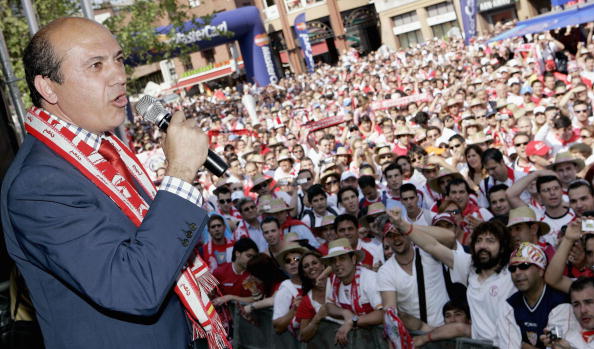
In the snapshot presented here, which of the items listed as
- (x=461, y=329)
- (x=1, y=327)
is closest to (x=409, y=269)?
(x=461, y=329)

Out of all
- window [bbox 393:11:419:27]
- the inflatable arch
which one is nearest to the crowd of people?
the inflatable arch

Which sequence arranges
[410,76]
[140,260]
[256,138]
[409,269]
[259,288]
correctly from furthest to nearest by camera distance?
1. [410,76]
2. [256,138]
3. [259,288]
4. [409,269]
5. [140,260]

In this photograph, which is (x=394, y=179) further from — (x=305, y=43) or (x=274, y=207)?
(x=305, y=43)

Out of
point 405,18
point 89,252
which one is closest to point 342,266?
point 89,252

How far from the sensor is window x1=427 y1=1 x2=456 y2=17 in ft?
155

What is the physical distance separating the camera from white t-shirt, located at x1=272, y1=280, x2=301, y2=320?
2412 mm

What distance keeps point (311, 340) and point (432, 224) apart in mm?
1480

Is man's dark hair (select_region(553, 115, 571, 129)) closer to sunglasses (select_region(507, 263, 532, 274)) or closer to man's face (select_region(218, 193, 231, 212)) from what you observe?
man's face (select_region(218, 193, 231, 212))

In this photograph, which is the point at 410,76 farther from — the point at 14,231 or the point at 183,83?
the point at 183,83

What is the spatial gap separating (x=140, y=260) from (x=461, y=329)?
3.81m

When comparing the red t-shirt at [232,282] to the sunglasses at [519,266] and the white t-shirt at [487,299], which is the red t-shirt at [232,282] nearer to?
the white t-shirt at [487,299]

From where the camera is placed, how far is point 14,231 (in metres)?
1.84

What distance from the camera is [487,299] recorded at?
4.92 meters

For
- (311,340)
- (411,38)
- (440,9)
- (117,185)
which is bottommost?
(311,340)
